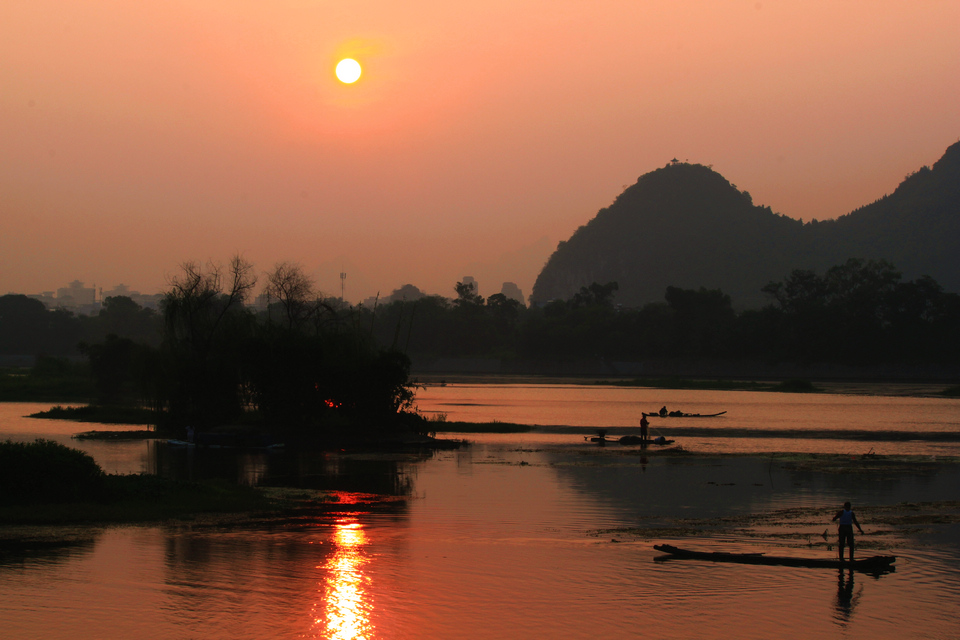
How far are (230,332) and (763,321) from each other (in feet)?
401

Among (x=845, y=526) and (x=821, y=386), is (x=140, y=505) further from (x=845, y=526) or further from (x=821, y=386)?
(x=821, y=386)

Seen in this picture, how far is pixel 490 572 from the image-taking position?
18.4 meters

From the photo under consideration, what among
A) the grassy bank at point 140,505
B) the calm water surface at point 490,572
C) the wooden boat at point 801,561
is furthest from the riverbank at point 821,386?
the wooden boat at point 801,561

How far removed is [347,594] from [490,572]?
11.1 feet

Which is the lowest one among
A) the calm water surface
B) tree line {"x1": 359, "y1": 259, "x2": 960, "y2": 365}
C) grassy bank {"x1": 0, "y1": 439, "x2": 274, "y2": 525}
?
the calm water surface

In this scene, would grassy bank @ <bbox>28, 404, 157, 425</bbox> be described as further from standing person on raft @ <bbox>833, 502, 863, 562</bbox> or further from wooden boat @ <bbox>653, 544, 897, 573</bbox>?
standing person on raft @ <bbox>833, 502, 863, 562</bbox>

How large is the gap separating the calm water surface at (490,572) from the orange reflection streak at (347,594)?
0.06 metres

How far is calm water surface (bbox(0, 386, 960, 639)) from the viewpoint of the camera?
48.9 feet

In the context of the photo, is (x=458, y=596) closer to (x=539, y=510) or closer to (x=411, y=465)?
(x=539, y=510)

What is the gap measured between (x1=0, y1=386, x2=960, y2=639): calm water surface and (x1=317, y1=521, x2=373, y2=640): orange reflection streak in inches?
2.2

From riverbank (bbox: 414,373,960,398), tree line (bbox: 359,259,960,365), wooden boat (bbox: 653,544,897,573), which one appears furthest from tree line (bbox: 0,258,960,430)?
wooden boat (bbox: 653,544,897,573)

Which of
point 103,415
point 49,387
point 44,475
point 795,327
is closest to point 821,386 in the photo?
point 795,327

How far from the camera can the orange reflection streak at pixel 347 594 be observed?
47.1 ft

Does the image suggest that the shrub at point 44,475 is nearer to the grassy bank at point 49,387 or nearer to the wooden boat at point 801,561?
the wooden boat at point 801,561
